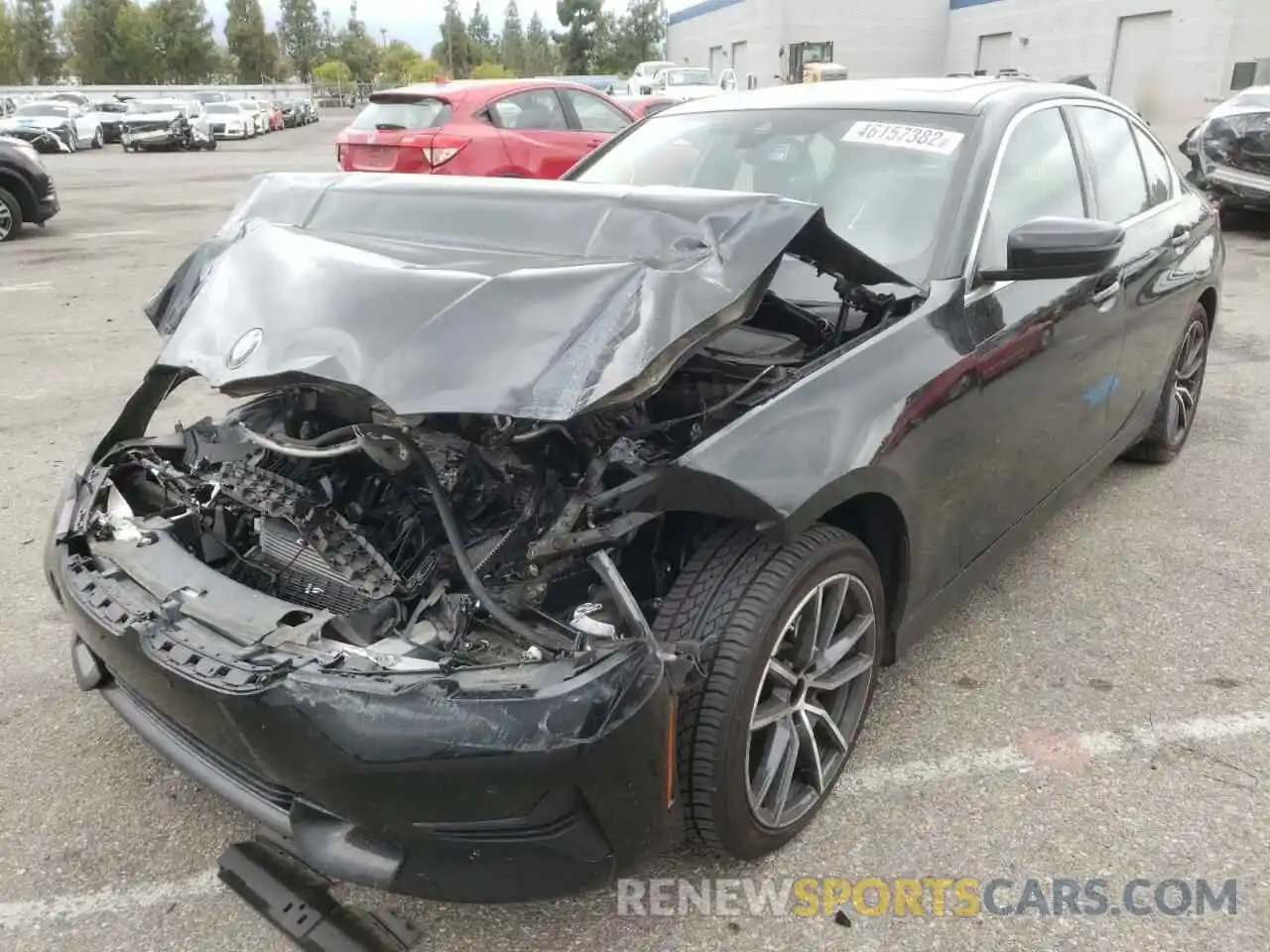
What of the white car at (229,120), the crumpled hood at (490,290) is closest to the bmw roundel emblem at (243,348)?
the crumpled hood at (490,290)

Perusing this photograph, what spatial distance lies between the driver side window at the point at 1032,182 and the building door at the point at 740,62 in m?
41.7

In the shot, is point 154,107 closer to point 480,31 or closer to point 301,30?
point 301,30

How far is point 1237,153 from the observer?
35.2 feet

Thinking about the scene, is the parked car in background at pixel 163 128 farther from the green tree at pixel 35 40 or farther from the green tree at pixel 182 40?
the green tree at pixel 35 40

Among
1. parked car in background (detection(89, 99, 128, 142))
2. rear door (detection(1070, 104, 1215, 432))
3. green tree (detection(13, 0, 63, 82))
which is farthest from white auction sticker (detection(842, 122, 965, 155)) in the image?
green tree (detection(13, 0, 63, 82))

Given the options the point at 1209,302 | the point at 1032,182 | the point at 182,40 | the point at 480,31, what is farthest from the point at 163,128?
the point at 480,31

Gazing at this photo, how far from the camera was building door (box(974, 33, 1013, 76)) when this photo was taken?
33.6m

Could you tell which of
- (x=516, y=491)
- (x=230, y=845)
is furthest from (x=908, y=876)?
(x=230, y=845)

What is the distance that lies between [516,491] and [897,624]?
3.50 feet

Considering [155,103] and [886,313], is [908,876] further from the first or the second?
[155,103]

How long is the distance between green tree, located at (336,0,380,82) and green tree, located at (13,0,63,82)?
81.6ft

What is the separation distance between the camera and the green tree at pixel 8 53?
65.9m

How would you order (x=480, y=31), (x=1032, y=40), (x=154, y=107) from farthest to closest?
(x=480, y=31) < (x=1032, y=40) < (x=154, y=107)

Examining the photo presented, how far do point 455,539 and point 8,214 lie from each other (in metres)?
11.6
